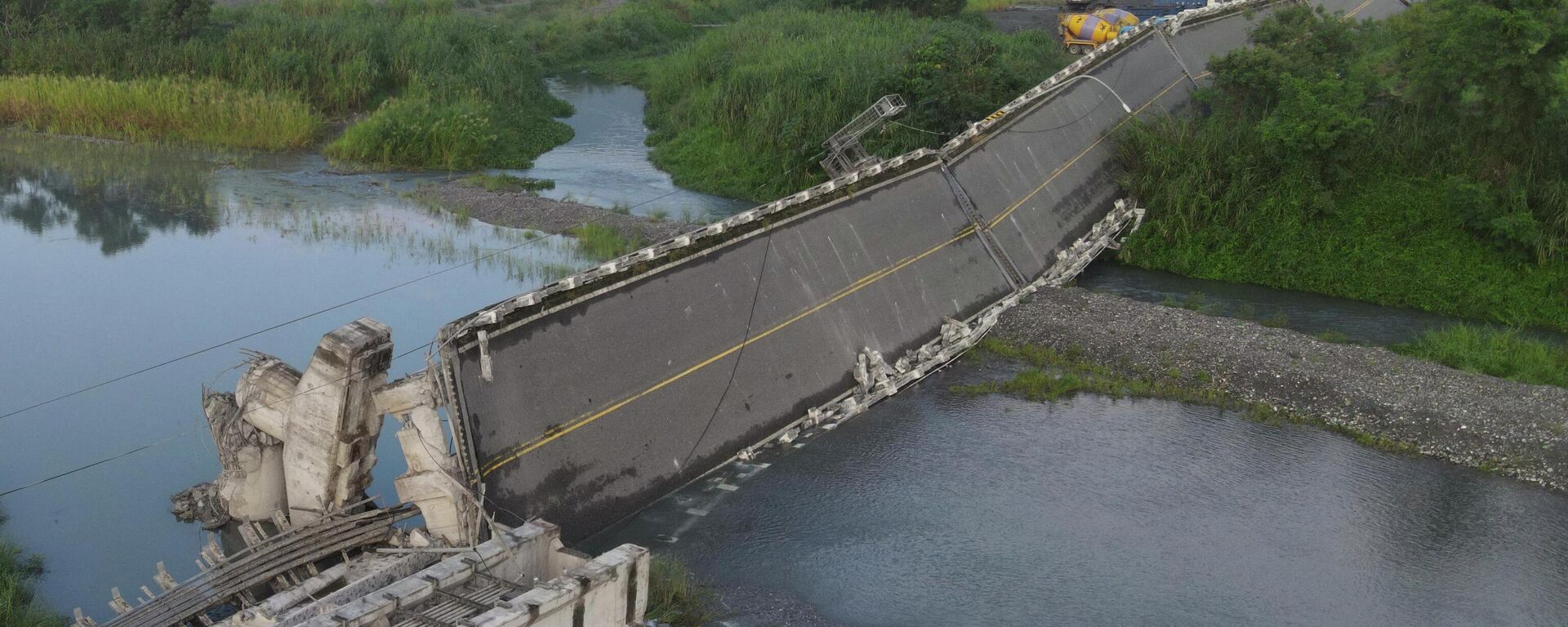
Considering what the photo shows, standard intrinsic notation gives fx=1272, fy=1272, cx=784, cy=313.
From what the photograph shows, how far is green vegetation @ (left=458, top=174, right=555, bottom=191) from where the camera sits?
40428mm

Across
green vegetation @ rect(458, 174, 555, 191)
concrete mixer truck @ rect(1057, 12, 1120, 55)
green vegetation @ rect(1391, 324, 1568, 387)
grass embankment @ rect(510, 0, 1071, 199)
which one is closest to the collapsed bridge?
grass embankment @ rect(510, 0, 1071, 199)

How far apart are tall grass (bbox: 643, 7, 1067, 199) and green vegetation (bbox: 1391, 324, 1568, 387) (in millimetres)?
15447

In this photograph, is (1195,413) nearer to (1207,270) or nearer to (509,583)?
(1207,270)

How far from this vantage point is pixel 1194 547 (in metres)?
20.6

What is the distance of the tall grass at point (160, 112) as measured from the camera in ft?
144

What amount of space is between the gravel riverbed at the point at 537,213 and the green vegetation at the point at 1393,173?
13304mm

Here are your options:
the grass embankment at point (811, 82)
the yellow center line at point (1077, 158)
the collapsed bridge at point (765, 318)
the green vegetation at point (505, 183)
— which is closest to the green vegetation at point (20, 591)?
the collapsed bridge at point (765, 318)

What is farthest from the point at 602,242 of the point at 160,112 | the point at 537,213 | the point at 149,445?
the point at 160,112

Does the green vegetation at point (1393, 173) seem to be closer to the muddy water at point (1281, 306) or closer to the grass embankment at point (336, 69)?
the muddy water at point (1281, 306)

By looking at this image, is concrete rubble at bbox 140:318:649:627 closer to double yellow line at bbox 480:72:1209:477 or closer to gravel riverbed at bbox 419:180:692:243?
double yellow line at bbox 480:72:1209:477

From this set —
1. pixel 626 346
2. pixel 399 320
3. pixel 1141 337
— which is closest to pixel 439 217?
pixel 399 320

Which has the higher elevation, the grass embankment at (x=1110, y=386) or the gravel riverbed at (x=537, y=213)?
the gravel riverbed at (x=537, y=213)

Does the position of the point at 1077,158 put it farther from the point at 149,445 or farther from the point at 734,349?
the point at 149,445

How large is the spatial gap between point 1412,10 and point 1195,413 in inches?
627
